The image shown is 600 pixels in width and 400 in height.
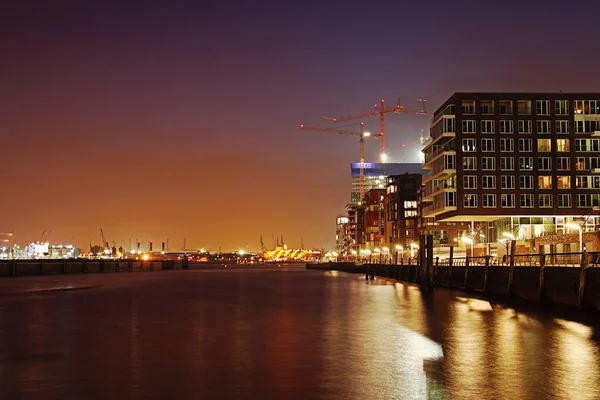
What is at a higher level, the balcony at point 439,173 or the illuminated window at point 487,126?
the illuminated window at point 487,126

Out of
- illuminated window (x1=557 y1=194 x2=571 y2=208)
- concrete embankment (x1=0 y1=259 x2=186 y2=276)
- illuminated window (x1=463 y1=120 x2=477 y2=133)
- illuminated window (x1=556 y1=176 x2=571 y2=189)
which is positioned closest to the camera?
concrete embankment (x1=0 y1=259 x2=186 y2=276)

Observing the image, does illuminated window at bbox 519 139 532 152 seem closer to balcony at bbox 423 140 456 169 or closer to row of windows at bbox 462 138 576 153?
row of windows at bbox 462 138 576 153

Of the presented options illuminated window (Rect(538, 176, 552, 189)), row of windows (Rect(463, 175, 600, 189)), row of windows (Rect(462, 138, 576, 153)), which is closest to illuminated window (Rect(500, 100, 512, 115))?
row of windows (Rect(462, 138, 576, 153))

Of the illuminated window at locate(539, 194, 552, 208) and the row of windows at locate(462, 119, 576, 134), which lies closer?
the illuminated window at locate(539, 194, 552, 208)

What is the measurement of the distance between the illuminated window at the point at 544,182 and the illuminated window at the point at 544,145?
17.3ft

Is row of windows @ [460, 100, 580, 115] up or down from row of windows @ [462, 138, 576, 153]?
up

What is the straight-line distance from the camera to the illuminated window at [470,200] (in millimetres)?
128125

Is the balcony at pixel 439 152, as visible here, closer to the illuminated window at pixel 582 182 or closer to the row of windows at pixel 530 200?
the row of windows at pixel 530 200

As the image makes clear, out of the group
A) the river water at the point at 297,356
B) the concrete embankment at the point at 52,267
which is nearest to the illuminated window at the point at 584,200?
the river water at the point at 297,356

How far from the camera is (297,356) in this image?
22.9 meters

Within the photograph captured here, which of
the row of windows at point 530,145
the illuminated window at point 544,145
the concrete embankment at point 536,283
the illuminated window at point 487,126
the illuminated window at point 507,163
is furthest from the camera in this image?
the illuminated window at point 487,126

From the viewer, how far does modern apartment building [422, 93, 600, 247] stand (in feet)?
416

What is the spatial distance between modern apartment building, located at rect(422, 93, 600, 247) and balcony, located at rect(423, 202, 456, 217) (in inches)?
30.1

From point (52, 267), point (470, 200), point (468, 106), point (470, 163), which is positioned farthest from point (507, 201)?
point (52, 267)
